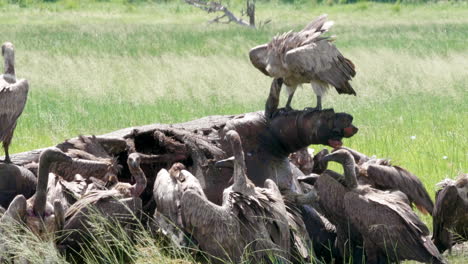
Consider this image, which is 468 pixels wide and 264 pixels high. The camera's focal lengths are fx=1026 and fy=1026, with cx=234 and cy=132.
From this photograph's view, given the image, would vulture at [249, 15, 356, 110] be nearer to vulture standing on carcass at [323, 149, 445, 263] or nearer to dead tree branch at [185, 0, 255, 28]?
vulture standing on carcass at [323, 149, 445, 263]

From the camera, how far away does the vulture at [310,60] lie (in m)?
7.67

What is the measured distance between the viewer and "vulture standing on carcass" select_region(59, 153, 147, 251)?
21.3 feet

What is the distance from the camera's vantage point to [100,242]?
6.43 meters

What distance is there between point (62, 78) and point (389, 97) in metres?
5.66

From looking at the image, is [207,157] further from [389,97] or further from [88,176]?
[389,97]

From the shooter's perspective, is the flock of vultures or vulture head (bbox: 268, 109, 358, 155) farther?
vulture head (bbox: 268, 109, 358, 155)

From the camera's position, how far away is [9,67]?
8.74 meters

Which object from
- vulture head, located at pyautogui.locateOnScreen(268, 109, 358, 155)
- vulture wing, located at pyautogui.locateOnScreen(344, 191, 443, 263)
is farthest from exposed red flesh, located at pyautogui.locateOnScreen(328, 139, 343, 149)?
vulture wing, located at pyautogui.locateOnScreen(344, 191, 443, 263)

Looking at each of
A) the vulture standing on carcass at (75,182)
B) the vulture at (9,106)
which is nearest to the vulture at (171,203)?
the vulture standing on carcass at (75,182)

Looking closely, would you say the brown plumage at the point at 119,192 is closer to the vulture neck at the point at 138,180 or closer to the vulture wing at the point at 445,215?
the vulture neck at the point at 138,180

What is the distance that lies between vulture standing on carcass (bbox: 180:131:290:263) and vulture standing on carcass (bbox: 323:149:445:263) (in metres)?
0.51

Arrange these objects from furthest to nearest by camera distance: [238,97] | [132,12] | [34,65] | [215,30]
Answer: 1. [132,12]
2. [215,30]
3. [34,65]
4. [238,97]

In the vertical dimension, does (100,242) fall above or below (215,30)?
above

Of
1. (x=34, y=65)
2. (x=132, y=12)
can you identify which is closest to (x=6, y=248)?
(x=34, y=65)
